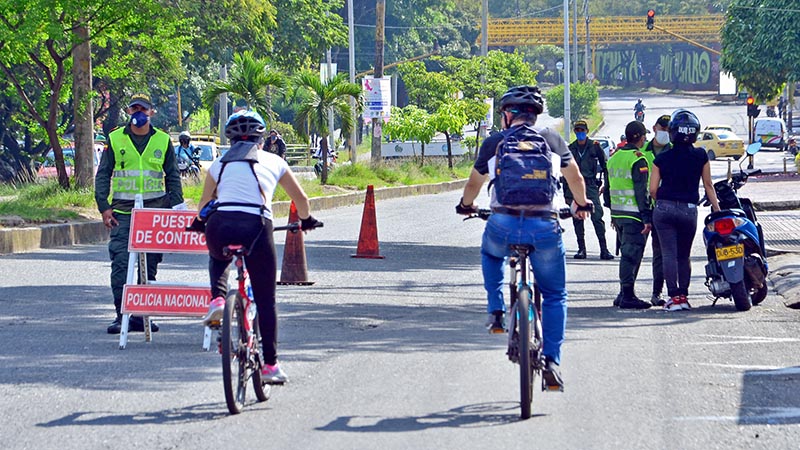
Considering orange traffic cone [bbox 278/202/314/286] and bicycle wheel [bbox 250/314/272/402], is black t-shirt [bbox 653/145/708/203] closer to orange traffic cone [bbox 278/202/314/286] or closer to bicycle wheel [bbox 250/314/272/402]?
orange traffic cone [bbox 278/202/314/286]

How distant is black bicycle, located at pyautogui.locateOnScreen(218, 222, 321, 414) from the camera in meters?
7.23

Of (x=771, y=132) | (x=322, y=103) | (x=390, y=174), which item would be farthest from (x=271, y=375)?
(x=771, y=132)

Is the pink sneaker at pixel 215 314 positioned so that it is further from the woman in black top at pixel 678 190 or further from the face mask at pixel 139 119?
the woman in black top at pixel 678 190

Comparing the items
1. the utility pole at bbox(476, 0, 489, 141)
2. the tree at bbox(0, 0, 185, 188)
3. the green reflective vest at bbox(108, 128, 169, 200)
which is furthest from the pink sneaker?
the utility pole at bbox(476, 0, 489, 141)

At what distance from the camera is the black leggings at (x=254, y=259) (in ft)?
24.9

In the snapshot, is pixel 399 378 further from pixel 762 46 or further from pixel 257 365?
pixel 762 46

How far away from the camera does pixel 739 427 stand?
730 centimetres

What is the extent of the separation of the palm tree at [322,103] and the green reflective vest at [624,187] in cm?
2263

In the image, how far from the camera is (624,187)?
524 inches

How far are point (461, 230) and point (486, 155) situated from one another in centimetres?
1641

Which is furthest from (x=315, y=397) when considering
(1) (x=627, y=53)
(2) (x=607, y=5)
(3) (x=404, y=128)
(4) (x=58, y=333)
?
(2) (x=607, y=5)

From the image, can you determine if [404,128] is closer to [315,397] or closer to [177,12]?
[177,12]

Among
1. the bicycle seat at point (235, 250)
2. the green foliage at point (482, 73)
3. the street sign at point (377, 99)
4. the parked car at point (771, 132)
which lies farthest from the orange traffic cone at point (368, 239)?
the parked car at point (771, 132)

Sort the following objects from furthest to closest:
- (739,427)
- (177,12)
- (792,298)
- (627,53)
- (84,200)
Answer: (627,53) → (177,12) → (84,200) → (792,298) → (739,427)
